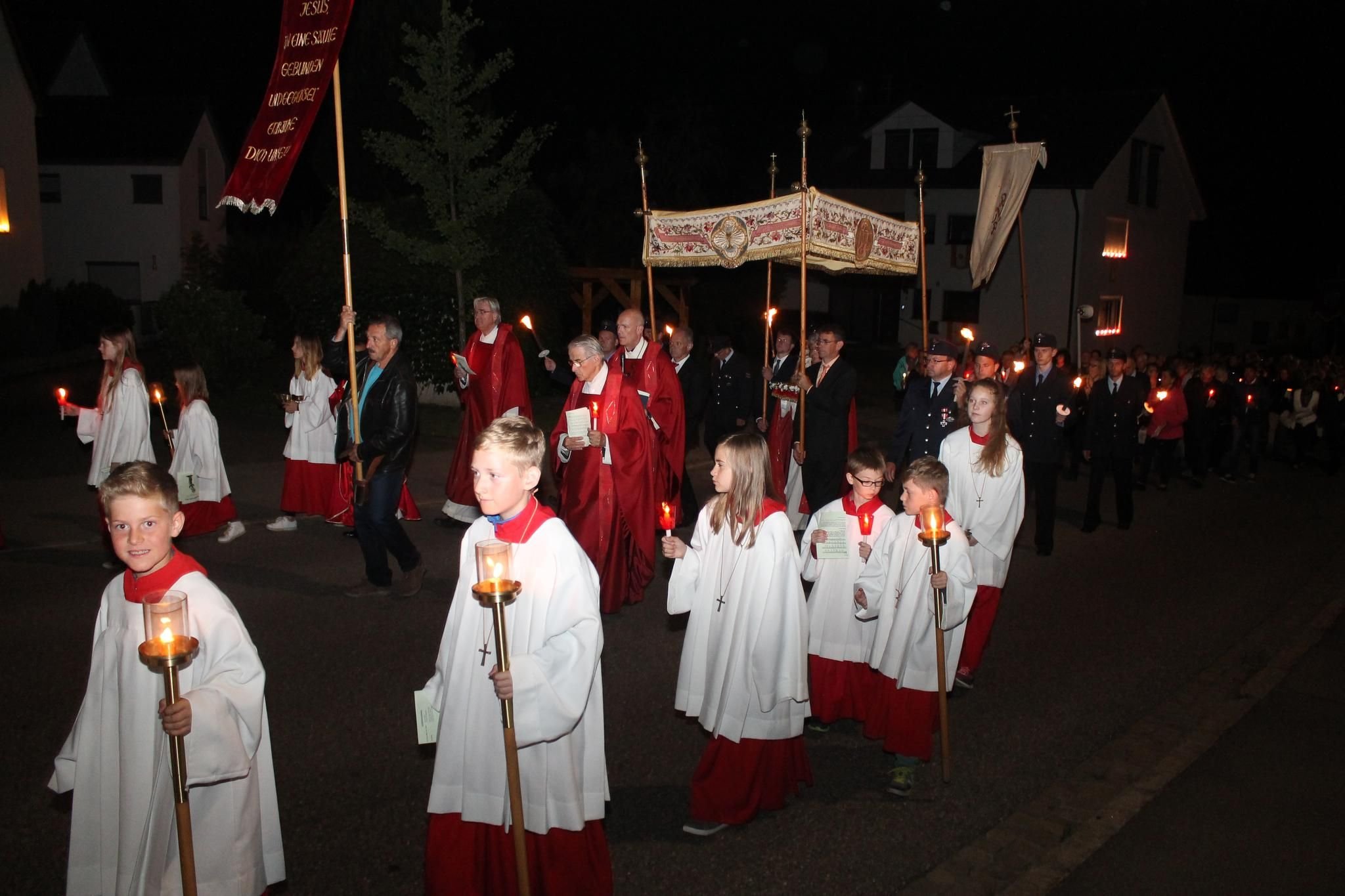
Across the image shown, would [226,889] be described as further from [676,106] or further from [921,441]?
[676,106]

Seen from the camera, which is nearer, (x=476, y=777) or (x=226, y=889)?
(x=226, y=889)

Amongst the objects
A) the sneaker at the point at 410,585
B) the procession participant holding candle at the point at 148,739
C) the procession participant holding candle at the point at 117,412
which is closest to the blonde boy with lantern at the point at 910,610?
the procession participant holding candle at the point at 148,739

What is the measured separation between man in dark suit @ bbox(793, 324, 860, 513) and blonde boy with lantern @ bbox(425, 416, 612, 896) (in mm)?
5642

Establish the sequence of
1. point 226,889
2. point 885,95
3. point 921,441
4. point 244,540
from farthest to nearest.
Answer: point 885,95 → point 244,540 → point 921,441 → point 226,889

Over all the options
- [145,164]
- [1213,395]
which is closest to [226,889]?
[1213,395]

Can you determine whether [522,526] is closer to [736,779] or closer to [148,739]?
[148,739]

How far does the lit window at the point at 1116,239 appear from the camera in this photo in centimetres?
3478

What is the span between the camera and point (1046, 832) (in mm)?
5117

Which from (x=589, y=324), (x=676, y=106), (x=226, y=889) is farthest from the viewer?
(x=676, y=106)

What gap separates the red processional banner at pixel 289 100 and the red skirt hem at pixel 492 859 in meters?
4.29

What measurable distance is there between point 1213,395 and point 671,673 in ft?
39.3

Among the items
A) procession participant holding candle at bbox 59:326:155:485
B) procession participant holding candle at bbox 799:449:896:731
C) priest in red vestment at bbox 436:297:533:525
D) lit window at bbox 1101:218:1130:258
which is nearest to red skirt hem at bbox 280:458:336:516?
priest in red vestment at bbox 436:297:533:525

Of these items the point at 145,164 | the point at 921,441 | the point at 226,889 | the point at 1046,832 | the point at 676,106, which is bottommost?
the point at 1046,832

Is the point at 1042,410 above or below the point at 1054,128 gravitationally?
below
